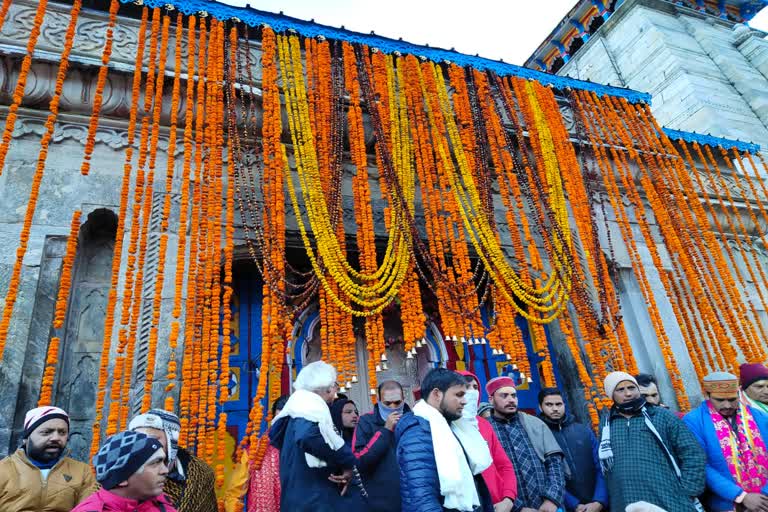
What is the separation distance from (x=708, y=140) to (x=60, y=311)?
8487 mm

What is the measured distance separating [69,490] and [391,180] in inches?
146

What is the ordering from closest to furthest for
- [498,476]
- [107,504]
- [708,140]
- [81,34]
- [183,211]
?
[107,504] → [498,476] → [183,211] → [81,34] → [708,140]

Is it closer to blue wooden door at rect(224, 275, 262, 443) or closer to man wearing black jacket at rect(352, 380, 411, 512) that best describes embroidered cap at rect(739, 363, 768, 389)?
man wearing black jacket at rect(352, 380, 411, 512)

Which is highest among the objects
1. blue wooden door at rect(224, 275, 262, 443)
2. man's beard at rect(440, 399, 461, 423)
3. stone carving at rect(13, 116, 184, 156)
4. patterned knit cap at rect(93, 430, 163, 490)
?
stone carving at rect(13, 116, 184, 156)

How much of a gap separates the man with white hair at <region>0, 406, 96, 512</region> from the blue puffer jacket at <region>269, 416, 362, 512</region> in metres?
1.05

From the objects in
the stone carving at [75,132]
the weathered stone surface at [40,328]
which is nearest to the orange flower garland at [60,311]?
the weathered stone surface at [40,328]

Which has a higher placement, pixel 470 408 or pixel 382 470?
pixel 470 408

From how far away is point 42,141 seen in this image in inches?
163

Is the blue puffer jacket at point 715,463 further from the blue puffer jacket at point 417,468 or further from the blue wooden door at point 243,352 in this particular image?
the blue wooden door at point 243,352

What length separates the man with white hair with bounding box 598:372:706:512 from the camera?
300 cm

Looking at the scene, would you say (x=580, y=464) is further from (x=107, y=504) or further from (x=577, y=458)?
(x=107, y=504)

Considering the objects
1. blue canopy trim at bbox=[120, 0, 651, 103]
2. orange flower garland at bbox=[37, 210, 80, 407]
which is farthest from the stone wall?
orange flower garland at bbox=[37, 210, 80, 407]

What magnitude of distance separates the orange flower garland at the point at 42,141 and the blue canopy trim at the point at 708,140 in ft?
24.1

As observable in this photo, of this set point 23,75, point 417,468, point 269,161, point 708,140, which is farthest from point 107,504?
point 708,140
